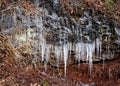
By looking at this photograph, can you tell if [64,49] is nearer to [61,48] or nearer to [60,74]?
[61,48]

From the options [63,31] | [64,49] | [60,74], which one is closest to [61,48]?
[64,49]

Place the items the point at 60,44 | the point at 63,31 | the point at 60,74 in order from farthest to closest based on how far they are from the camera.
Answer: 1. the point at 60,74
2. the point at 60,44
3. the point at 63,31

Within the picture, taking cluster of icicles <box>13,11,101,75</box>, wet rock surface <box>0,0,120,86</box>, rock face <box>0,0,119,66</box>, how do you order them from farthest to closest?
cluster of icicles <box>13,11,101,75</box>
rock face <box>0,0,119,66</box>
wet rock surface <box>0,0,120,86</box>

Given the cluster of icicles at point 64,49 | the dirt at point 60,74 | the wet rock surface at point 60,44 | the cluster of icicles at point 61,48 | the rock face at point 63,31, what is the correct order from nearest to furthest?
the dirt at point 60,74 < the wet rock surface at point 60,44 < the rock face at point 63,31 < the cluster of icicles at point 61,48 < the cluster of icicles at point 64,49

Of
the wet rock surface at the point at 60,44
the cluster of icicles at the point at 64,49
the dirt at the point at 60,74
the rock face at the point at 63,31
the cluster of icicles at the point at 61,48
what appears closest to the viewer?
the dirt at the point at 60,74

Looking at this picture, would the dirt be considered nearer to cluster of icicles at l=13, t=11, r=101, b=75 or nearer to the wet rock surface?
the wet rock surface

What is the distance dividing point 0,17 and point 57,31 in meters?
1.68

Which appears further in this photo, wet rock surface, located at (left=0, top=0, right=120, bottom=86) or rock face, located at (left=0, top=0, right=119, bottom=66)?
rock face, located at (left=0, top=0, right=119, bottom=66)

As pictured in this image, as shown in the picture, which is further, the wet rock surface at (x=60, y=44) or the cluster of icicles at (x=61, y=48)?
the cluster of icicles at (x=61, y=48)

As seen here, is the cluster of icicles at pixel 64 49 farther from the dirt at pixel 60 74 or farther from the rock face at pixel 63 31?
the dirt at pixel 60 74

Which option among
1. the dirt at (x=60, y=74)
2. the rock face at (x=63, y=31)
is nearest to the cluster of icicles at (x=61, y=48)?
the rock face at (x=63, y=31)

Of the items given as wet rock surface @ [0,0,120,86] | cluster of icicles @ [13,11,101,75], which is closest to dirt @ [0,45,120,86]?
wet rock surface @ [0,0,120,86]

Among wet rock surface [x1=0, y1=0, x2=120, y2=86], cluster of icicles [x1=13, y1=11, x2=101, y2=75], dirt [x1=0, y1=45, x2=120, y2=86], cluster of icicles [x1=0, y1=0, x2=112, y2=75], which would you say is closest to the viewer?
dirt [x1=0, y1=45, x2=120, y2=86]

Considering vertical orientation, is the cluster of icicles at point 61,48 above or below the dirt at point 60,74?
above
